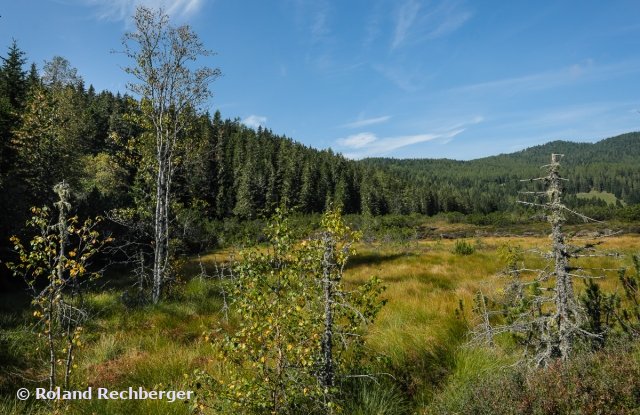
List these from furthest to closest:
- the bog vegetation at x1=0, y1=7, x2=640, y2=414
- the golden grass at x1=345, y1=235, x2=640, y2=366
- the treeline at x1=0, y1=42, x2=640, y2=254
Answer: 1. the treeline at x1=0, y1=42, x2=640, y2=254
2. the golden grass at x1=345, y1=235, x2=640, y2=366
3. the bog vegetation at x1=0, y1=7, x2=640, y2=414

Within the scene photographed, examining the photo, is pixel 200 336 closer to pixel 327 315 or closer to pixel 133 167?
pixel 327 315

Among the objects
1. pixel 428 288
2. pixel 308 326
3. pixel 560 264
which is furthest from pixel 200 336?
pixel 428 288

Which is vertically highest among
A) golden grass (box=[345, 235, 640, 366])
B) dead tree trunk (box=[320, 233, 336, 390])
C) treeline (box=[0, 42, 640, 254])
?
treeline (box=[0, 42, 640, 254])

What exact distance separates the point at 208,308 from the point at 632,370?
351 inches

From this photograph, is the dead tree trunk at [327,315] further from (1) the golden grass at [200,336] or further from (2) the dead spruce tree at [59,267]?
(2) the dead spruce tree at [59,267]

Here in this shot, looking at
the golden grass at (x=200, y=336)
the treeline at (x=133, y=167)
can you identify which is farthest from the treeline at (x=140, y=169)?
the golden grass at (x=200, y=336)

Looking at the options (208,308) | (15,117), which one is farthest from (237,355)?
(15,117)

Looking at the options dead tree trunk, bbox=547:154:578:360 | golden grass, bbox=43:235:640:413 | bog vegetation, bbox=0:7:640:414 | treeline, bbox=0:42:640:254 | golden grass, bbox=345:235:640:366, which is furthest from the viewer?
treeline, bbox=0:42:640:254

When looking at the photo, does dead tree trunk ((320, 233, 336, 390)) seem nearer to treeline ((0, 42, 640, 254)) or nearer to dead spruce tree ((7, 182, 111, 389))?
treeline ((0, 42, 640, 254))

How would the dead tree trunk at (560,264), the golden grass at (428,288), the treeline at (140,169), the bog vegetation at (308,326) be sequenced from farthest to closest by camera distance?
the treeline at (140,169) < the golden grass at (428,288) < the dead tree trunk at (560,264) < the bog vegetation at (308,326)

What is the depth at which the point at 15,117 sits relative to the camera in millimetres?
30688

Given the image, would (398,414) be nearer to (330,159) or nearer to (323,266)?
(323,266)

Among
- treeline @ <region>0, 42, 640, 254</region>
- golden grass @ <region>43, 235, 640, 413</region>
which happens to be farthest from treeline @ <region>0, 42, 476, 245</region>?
golden grass @ <region>43, 235, 640, 413</region>

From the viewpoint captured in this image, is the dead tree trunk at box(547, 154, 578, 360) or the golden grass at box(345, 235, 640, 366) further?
the golden grass at box(345, 235, 640, 366)
